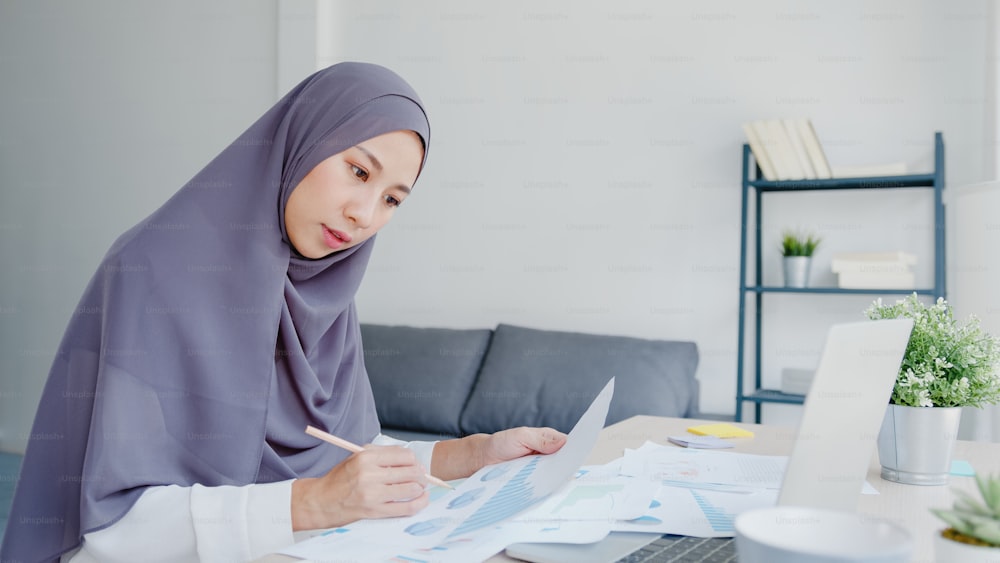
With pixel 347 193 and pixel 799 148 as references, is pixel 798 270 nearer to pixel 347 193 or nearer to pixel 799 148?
pixel 799 148

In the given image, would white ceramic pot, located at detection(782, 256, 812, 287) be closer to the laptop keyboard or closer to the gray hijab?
the gray hijab

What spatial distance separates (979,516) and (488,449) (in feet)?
2.42

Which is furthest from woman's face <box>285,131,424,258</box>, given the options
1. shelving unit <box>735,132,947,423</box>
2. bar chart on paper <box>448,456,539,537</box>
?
shelving unit <box>735,132,947,423</box>

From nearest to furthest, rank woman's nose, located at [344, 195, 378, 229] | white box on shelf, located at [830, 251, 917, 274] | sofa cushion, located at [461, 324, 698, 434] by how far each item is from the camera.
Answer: woman's nose, located at [344, 195, 378, 229] → white box on shelf, located at [830, 251, 917, 274] → sofa cushion, located at [461, 324, 698, 434]

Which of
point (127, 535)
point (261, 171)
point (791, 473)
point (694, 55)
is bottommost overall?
point (127, 535)

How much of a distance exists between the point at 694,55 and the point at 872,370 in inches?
101

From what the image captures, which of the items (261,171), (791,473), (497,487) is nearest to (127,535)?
(497,487)

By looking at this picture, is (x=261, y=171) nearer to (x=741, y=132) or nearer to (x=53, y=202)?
(x=741, y=132)

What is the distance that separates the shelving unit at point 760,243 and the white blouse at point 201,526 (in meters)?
2.15

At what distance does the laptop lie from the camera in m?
0.72

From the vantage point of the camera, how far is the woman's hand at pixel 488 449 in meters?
1.14

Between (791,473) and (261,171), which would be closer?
(791,473)

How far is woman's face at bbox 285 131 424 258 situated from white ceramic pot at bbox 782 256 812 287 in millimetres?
1914

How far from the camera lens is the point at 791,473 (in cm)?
71
